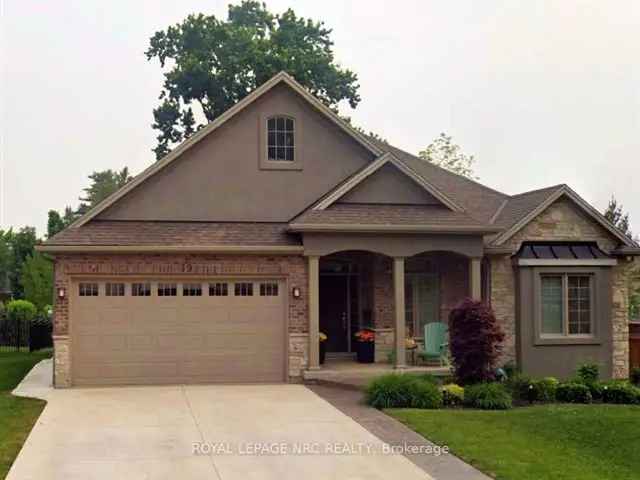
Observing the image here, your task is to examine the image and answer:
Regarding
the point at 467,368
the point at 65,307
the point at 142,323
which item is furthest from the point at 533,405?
the point at 65,307

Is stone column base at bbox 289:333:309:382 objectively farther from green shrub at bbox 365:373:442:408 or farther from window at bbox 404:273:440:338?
window at bbox 404:273:440:338

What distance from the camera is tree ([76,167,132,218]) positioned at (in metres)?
64.8

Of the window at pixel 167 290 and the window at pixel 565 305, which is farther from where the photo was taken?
the window at pixel 565 305

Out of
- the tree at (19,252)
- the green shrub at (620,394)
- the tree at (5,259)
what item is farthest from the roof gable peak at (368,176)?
the tree at (5,259)

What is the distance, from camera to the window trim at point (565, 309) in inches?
749

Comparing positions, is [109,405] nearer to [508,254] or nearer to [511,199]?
[508,254]

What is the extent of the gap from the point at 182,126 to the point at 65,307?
20.7m

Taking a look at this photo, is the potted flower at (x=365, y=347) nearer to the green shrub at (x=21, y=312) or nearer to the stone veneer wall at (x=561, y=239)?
the stone veneer wall at (x=561, y=239)

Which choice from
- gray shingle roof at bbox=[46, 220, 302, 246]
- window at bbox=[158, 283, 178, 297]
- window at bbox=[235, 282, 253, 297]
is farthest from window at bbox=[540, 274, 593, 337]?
window at bbox=[158, 283, 178, 297]

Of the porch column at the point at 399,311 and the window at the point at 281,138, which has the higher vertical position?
the window at the point at 281,138

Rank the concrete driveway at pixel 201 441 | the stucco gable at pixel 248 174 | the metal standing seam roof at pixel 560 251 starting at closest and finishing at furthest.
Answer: the concrete driveway at pixel 201 441
the stucco gable at pixel 248 174
the metal standing seam roof at pixel 560 251

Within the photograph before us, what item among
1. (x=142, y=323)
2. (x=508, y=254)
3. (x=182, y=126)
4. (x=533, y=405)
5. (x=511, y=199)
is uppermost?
(x=182, y=126)

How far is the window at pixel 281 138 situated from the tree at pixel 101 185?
46.2 m

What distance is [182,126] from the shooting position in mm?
36750
